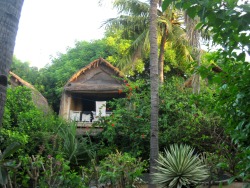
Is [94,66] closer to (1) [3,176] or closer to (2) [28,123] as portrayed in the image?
(2) [28,123]

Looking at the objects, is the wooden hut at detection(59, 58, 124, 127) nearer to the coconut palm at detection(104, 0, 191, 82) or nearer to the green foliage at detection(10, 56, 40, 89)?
the coconut palm at detection(104, 0, 191, 82)

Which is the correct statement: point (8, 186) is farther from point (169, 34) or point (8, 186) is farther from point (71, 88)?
point (169, 34)

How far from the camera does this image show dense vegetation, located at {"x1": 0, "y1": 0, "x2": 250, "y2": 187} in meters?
2.85

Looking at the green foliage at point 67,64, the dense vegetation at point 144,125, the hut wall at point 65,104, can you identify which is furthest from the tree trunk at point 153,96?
the green foliage at point 67,64

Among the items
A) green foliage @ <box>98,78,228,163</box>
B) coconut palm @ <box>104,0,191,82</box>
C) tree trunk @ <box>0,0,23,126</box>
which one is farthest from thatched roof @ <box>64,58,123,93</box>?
tree trunk @ <box>0,0,23,126</box>

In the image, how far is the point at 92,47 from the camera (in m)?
26.5

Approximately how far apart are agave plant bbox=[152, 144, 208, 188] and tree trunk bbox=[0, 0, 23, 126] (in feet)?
22.0

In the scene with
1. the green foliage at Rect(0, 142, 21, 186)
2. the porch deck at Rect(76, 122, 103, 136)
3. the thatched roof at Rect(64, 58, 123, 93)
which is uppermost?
the thatched roof at Rect(64, 58, 123, 93)

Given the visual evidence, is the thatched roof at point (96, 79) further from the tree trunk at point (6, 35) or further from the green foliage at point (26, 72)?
the tree trunk at point (6, 35)

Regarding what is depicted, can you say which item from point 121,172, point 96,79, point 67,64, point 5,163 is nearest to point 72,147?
point 121,172

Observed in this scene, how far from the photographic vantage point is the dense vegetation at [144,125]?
2.85 metres

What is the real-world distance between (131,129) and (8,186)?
6125 mm

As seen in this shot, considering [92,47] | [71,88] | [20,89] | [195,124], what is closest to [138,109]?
[195,124]

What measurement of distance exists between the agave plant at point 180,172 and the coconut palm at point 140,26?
8047mm
